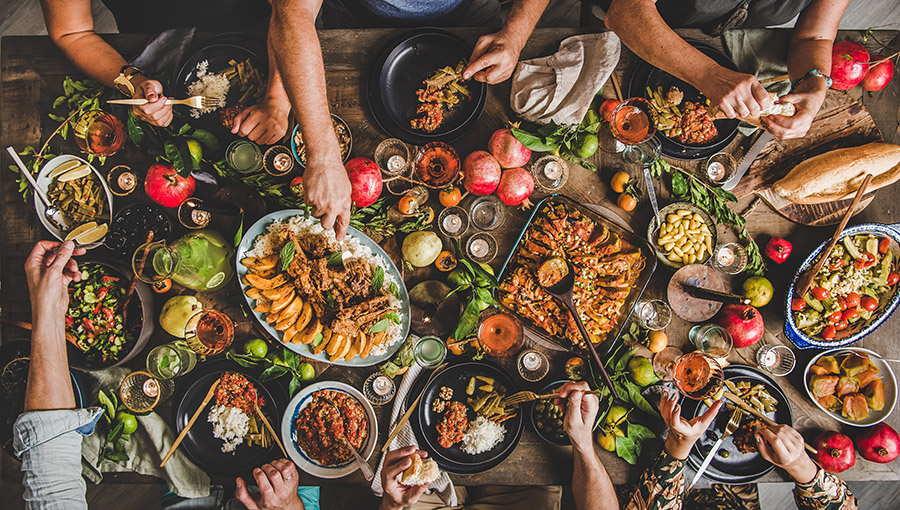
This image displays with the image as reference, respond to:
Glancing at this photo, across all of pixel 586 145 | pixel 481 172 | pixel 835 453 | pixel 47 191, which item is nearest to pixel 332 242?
pixel 481 172

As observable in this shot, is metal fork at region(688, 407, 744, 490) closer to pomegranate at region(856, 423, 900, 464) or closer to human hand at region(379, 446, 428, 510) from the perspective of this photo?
pomegranate at region(856, 423, 900, 464)

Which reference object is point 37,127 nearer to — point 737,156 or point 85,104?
point 85,104

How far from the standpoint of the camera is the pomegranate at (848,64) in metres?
2.01

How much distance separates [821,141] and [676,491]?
171cm

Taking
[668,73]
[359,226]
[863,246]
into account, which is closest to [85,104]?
[359,226]

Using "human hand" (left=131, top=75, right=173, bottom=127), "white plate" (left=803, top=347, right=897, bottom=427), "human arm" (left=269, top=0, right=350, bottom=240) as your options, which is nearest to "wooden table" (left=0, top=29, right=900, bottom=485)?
"white plate" (left=803, top=347, right=897, bottom=427)

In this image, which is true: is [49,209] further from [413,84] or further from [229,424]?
[413,84]

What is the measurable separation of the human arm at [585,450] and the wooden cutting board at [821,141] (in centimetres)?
118

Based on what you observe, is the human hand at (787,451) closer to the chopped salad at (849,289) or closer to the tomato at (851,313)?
the chopped salad at (849,289)

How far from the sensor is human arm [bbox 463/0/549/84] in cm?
194

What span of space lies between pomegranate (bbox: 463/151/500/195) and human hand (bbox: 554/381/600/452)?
0.93 m

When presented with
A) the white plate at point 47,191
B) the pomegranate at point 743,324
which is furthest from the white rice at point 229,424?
the pomegranate at point 743,324

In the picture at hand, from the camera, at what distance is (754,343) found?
6.82ft

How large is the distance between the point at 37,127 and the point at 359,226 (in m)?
1.53
